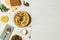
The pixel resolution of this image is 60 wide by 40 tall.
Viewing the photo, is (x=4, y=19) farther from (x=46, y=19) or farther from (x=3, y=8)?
(x=46, y=19)

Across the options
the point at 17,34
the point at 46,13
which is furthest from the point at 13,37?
the point at 46,13

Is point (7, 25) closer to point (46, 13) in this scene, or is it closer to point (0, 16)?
point (0, 16)

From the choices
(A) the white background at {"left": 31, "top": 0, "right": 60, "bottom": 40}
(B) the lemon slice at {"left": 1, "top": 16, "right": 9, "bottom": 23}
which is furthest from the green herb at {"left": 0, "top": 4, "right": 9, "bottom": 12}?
(A) the white background at {"left": 31, "top": 0, "right": 60, "bottom": 40}

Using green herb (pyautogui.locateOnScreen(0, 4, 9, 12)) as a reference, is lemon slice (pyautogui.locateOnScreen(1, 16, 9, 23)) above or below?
below

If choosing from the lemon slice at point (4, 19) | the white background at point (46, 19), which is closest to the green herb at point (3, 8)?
the lemon slice at point (4, 19)

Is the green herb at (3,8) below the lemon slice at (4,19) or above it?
above

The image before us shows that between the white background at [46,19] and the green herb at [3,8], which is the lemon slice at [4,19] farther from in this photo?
the white background at [46,19]

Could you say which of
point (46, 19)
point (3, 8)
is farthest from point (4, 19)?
point (46, 19)

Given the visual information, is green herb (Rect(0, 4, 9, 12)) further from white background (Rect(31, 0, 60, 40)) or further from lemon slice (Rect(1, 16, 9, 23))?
white background (Rect(31, 0, 60, 40))
